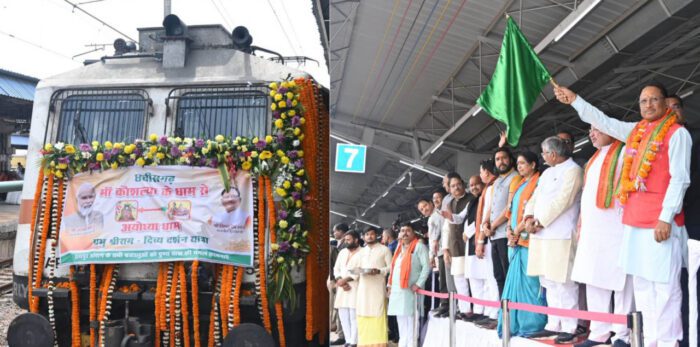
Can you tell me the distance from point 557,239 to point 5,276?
1006cm

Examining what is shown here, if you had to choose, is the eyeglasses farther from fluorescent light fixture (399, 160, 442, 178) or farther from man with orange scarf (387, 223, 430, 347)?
man with orange scarf (387, 223, 430, 347)

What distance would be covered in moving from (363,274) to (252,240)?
2.74ft

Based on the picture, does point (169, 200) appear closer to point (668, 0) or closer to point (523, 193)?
point (523, 193)

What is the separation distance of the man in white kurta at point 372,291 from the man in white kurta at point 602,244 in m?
1.23

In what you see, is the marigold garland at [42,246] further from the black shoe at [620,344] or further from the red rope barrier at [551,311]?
the black shoe at [620,344]

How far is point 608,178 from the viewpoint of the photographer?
327 cm

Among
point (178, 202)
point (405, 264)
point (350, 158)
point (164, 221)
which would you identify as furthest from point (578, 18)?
point (164, 221)

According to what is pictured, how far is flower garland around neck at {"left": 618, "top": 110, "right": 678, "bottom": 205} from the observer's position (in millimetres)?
2951

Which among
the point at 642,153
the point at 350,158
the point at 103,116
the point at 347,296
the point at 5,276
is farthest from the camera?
the point at 5,276

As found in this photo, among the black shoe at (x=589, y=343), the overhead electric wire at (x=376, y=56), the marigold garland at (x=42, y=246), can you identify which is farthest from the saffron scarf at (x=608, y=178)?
the marigold garland at (x=42, y=246)

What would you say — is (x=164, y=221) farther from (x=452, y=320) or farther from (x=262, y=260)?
(x=452, y=320)

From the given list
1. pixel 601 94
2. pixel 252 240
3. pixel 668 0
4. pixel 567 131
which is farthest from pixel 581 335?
pixel 252 240

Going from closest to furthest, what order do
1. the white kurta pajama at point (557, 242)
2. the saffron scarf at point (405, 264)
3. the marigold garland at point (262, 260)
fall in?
the white kurta pajama at point (557, 242)
the marigold garland at point (262, 260)
the saffron scarf at point (405, 264)

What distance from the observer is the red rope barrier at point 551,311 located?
296cm
